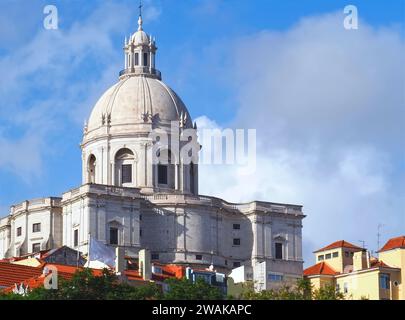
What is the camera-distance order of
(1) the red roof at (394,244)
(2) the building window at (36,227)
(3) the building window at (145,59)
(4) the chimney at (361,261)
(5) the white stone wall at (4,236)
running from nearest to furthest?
Answer: (4) the chimney at (361,261)
(1) the red roof at (394,244)
(2) the building window at (36,227)
(5) the white stone wall at (4,236)
(3) the building window at (145,59)

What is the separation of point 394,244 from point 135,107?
26.4 metres

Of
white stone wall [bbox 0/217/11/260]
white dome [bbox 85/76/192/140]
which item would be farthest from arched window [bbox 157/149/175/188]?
white stone wall [bbox 0/217/11/260]

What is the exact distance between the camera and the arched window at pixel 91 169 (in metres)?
130

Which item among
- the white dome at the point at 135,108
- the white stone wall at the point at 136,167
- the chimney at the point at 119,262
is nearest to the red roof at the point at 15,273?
the chimney at the point at 119,262

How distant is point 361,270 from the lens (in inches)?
4653

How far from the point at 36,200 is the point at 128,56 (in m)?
17.8

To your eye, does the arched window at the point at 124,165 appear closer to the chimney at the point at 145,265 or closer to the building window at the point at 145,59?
the building window at the point at 145,59

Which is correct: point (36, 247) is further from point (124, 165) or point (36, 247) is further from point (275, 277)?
point (275, 277)

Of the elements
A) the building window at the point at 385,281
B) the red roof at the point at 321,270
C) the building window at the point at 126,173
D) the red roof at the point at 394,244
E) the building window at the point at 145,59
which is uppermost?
the building window at the point at 145,59

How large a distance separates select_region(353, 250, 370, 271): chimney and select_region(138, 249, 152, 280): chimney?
18889 mm

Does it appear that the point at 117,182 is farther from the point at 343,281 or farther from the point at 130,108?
the point at 343,281

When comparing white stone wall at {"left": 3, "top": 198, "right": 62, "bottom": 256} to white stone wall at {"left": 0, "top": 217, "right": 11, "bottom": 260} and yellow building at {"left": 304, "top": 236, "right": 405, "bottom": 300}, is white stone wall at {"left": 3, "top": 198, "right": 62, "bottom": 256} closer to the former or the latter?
white stone wall at {"left": 0, "top": 217, "right": 11, "bottom": 260}

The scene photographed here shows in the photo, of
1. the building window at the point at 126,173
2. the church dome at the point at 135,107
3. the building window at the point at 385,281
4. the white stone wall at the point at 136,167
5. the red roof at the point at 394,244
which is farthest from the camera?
the church dome at the point at 135,107

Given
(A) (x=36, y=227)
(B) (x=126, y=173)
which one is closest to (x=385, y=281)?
(B) (x=126, y=173)
